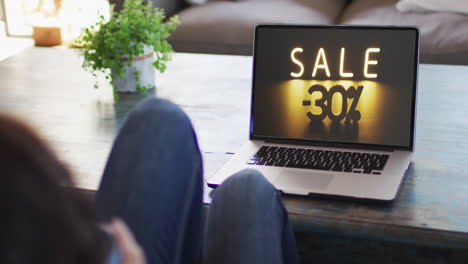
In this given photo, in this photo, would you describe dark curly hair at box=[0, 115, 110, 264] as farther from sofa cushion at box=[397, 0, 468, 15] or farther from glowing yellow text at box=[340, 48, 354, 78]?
sofa cushion at box=[397, 0, 468, 15]

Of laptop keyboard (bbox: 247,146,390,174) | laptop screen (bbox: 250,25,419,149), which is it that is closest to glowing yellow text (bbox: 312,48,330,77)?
laptop screen (bbox: 250,25,419,149)

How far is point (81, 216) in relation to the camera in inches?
15.1

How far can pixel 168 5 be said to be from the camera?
2.91 m

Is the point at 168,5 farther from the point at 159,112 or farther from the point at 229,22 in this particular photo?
the point at 159,112

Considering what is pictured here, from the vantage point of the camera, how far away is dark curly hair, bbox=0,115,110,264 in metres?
0.35

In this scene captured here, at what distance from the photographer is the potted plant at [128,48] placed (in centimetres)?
150

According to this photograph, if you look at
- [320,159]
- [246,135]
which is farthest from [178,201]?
[246,135]

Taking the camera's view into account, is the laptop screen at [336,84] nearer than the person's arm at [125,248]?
No

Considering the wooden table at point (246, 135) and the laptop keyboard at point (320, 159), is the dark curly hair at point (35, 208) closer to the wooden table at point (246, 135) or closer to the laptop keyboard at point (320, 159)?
the wooden table at point (246, 135)

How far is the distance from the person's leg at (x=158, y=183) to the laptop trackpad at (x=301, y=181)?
150 mm

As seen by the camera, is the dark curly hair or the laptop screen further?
the laptop screen

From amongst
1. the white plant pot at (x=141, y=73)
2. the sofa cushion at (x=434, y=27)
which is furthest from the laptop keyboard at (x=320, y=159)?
the sofa cushion at (x=434, y=27)

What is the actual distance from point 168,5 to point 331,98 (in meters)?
1.90

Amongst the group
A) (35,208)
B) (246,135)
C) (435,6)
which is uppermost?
(35,208)
